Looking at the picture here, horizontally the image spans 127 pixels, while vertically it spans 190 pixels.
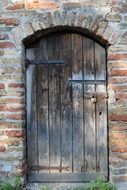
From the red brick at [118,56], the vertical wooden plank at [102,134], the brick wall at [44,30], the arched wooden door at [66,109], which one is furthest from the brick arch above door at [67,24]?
the vertical wooden plank at [102,134]

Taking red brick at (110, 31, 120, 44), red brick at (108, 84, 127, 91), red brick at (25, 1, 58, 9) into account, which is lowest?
red brick at (108, 84, 127, 91)

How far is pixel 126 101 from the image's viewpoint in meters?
4.48

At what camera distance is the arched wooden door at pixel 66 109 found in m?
4.70

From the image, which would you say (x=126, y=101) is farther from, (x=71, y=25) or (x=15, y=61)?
(x=15, y=61)

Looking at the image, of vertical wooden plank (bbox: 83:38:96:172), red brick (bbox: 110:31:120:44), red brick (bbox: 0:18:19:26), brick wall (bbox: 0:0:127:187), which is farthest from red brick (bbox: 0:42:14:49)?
red brick (bbox: 110:31:120:44)

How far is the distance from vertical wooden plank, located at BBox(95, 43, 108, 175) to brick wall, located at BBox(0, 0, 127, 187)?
0.17 m

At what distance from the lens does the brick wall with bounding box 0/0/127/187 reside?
447cm

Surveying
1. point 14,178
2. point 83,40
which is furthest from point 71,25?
point 14,178

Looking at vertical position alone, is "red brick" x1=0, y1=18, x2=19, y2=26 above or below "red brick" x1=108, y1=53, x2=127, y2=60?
above

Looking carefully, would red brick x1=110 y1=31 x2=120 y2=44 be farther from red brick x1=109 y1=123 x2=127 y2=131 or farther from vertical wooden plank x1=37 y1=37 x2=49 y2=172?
red brick x1=109 y1=123 x2=127 y2=131

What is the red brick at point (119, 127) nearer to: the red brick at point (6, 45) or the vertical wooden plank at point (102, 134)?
the vertical wooden plank at point (102, 134)

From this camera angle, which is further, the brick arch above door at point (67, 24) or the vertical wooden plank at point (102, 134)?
the vertical wooden plank at point (102, 134)

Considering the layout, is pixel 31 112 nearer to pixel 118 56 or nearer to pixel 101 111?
pixel 101 111

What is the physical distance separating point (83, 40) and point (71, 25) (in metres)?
0.30
